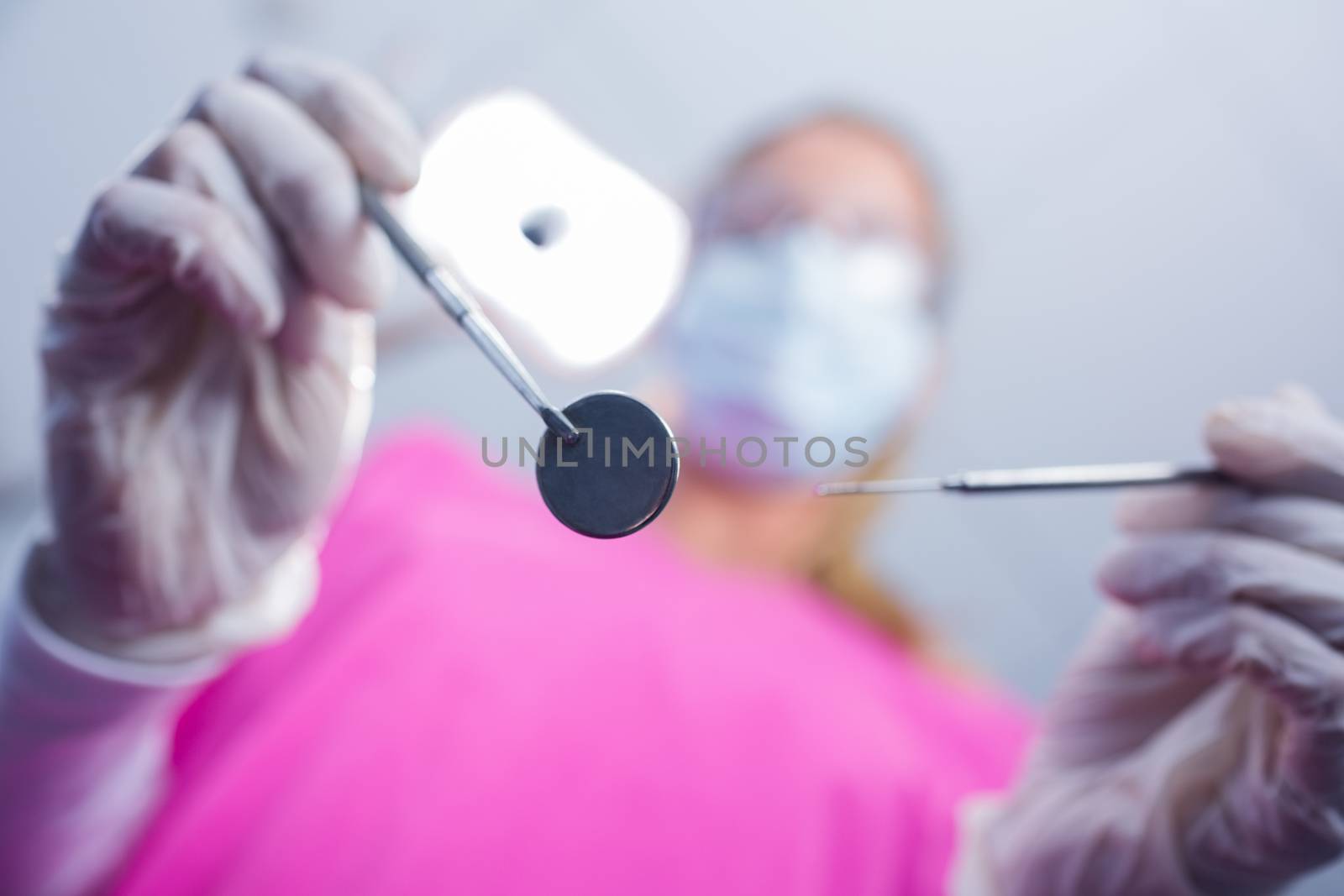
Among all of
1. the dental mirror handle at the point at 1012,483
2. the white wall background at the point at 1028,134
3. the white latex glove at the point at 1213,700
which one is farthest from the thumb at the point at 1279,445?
the white wall background at the point at 1028,134

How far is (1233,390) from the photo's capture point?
64.6 inches

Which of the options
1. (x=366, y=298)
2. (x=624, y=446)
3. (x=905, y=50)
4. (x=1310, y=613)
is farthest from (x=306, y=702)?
(x=905, y=50)

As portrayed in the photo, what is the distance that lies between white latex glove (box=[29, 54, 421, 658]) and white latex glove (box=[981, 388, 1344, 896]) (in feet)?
2.28

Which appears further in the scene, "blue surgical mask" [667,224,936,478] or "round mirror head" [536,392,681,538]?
"blue surgical mask" [667,224,936,478]

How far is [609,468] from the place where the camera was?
0.47m

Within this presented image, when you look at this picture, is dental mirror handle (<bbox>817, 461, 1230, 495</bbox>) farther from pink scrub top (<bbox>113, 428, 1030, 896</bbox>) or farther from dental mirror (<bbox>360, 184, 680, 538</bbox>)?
pink scrub top (<bbox>113, 428, 1030, 896</bbox>)

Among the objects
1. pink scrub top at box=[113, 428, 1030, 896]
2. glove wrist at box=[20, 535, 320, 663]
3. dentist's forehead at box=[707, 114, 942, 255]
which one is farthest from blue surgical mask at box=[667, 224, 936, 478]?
glove wrist at box=[20, 535, 320, 663]

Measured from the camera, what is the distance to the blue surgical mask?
1278mm

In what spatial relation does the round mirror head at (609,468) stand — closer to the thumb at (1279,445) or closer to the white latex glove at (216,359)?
the white latex glove at (216,359)

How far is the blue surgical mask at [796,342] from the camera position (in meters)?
1.28

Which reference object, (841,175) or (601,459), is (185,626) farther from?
(841,175)

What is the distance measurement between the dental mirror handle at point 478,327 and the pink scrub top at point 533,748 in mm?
482

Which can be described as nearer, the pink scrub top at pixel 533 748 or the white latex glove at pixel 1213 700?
the white latex glove at pixel 1213 700

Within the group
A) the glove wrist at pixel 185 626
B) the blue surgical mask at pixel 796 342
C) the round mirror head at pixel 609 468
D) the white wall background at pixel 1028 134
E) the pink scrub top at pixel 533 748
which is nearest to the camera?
the round mirror head at pixel 609 468
